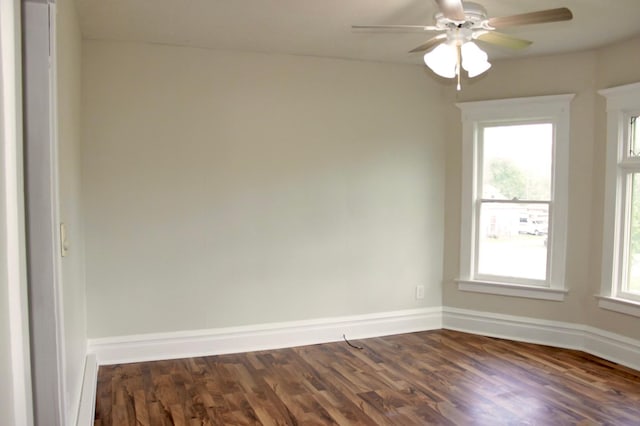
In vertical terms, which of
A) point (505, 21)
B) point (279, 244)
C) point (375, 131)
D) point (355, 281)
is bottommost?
point (355, 281)

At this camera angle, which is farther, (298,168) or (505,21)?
(298,168)

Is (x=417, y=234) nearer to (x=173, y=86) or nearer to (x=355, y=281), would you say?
(x=355, y=281)

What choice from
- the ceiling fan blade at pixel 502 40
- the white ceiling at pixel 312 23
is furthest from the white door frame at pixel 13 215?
the ceiling fan blade at pixel 502 40

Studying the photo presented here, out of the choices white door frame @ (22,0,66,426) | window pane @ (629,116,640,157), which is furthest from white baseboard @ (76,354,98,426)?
window pane @ (629,116,640,157)

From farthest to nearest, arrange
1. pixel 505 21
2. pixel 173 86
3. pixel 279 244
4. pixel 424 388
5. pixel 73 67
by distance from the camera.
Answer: pixel 279 244, pixel 173 86, pixel 424 388, pixel 73 67, pixel 505 21

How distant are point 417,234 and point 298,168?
1354 millimetres

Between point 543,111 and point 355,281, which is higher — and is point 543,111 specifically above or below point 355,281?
above

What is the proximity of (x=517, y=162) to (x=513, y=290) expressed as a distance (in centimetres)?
116

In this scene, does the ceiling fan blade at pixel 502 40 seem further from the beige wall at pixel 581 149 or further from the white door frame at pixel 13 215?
the white door frame at pixel 13 215

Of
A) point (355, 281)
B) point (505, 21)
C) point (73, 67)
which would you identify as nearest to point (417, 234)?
point (355, 281)

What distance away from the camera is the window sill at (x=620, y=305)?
12.8 ft

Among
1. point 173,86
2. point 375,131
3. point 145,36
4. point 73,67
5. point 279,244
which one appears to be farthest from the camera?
point 375,131

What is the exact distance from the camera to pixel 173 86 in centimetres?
400

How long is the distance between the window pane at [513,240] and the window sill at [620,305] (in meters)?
0.52
